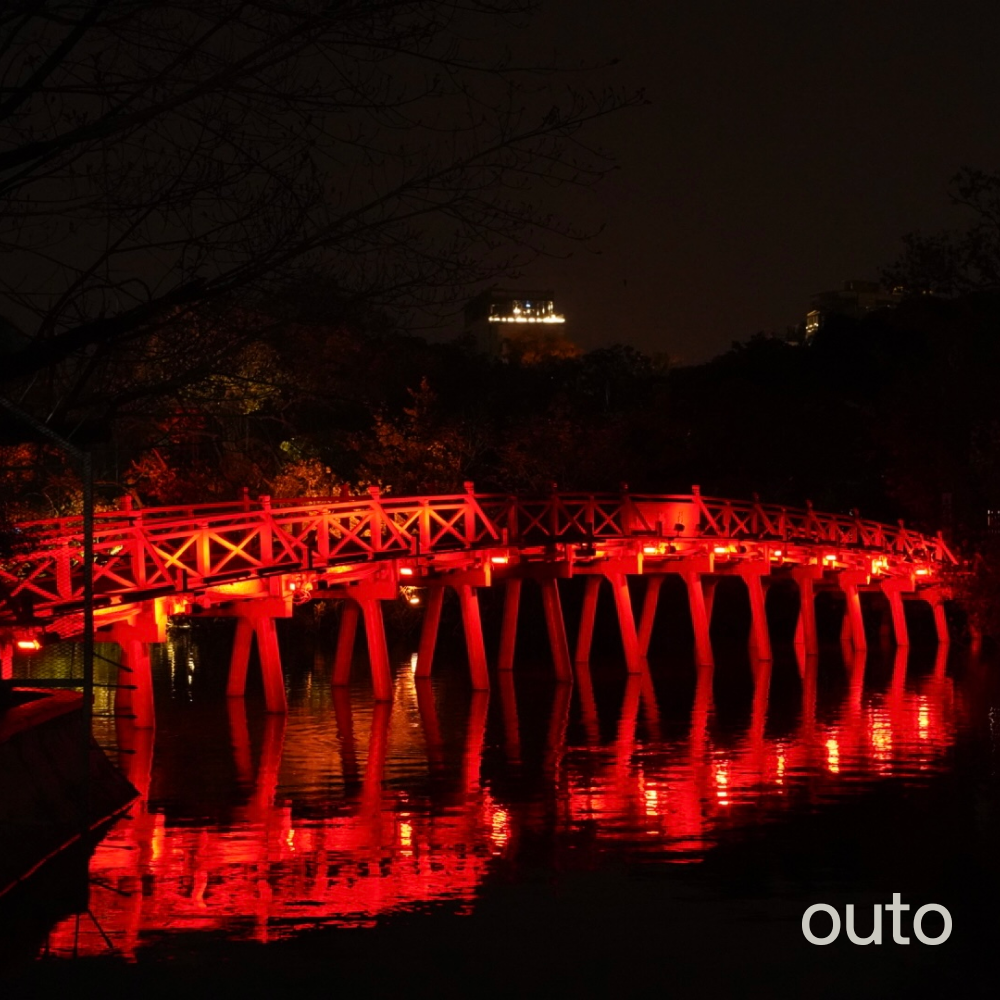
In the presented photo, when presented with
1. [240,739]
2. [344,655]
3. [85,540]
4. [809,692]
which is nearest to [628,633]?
[809,692]

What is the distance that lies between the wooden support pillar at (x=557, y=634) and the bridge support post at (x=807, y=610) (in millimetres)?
9172

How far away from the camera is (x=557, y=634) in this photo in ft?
120

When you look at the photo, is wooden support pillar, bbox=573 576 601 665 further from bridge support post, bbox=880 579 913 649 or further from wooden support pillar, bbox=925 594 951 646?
wooden support pillar, bbox=925 594 951 646

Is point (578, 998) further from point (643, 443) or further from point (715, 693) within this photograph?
point (643, 443)

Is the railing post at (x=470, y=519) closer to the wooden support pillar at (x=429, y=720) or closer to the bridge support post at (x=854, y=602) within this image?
the wooden support pillar at (x=429, y=720)

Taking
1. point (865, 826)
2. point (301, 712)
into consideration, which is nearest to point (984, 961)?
point (865, 826)

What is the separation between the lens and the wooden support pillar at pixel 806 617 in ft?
145

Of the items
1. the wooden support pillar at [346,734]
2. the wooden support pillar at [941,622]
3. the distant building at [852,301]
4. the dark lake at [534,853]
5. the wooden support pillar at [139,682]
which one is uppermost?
the distant building at [852,301]

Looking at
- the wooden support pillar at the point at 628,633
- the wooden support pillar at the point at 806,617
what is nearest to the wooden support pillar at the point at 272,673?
the wooden support pillar at the point at 628,633

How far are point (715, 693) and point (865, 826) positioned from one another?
1696 centimetres

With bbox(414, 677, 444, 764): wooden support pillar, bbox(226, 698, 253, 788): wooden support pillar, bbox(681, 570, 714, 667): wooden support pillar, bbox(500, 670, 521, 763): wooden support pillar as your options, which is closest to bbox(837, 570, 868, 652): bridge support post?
bbox(681, 570, 714, 667): wooden support pillar

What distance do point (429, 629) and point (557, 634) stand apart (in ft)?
8.88

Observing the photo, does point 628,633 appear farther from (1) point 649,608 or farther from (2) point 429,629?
(2) point 429,629

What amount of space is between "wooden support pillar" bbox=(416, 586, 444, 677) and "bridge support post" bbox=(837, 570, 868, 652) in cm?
1409
